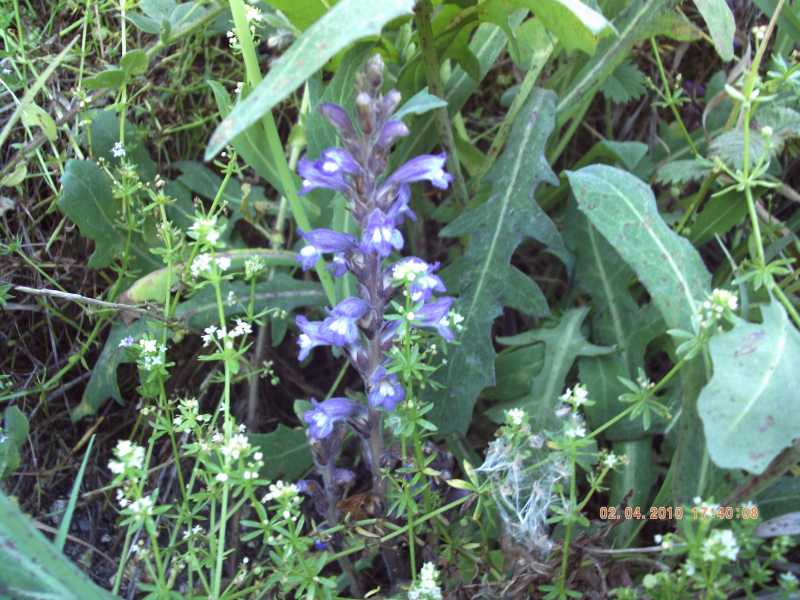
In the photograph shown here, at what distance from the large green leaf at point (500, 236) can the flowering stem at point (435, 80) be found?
0.34 feet

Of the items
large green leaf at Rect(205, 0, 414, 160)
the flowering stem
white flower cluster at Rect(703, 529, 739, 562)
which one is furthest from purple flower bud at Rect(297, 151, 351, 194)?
white flower cluster at Rect(703, 529, 739, 562)

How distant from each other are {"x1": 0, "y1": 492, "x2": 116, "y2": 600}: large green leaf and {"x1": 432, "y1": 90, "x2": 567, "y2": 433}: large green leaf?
3.05ft

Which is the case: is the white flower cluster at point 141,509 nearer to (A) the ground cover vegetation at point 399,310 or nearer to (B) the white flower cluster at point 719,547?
(A) the ground cover vegetation at point 399,310

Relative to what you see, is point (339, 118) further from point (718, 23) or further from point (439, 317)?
point (718, 23)

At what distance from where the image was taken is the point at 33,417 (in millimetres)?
2252

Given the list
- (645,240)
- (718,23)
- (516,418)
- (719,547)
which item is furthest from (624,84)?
(719,547)

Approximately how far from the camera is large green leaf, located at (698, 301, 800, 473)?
1.45 metres

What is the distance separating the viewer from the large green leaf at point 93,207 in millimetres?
2158

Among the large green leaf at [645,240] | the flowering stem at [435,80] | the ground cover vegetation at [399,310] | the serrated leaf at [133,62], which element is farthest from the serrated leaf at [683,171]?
the serrated leaf at [133,62]

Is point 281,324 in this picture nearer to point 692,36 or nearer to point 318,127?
point 318,127

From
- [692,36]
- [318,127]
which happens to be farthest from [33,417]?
[692,36]

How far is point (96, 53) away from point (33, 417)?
112 centimetres

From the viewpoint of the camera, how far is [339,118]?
1.63 meters

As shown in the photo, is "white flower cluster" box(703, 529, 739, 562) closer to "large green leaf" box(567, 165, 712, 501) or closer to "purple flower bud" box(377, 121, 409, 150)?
"large green leaf" box(567, 165, 712, 501)
